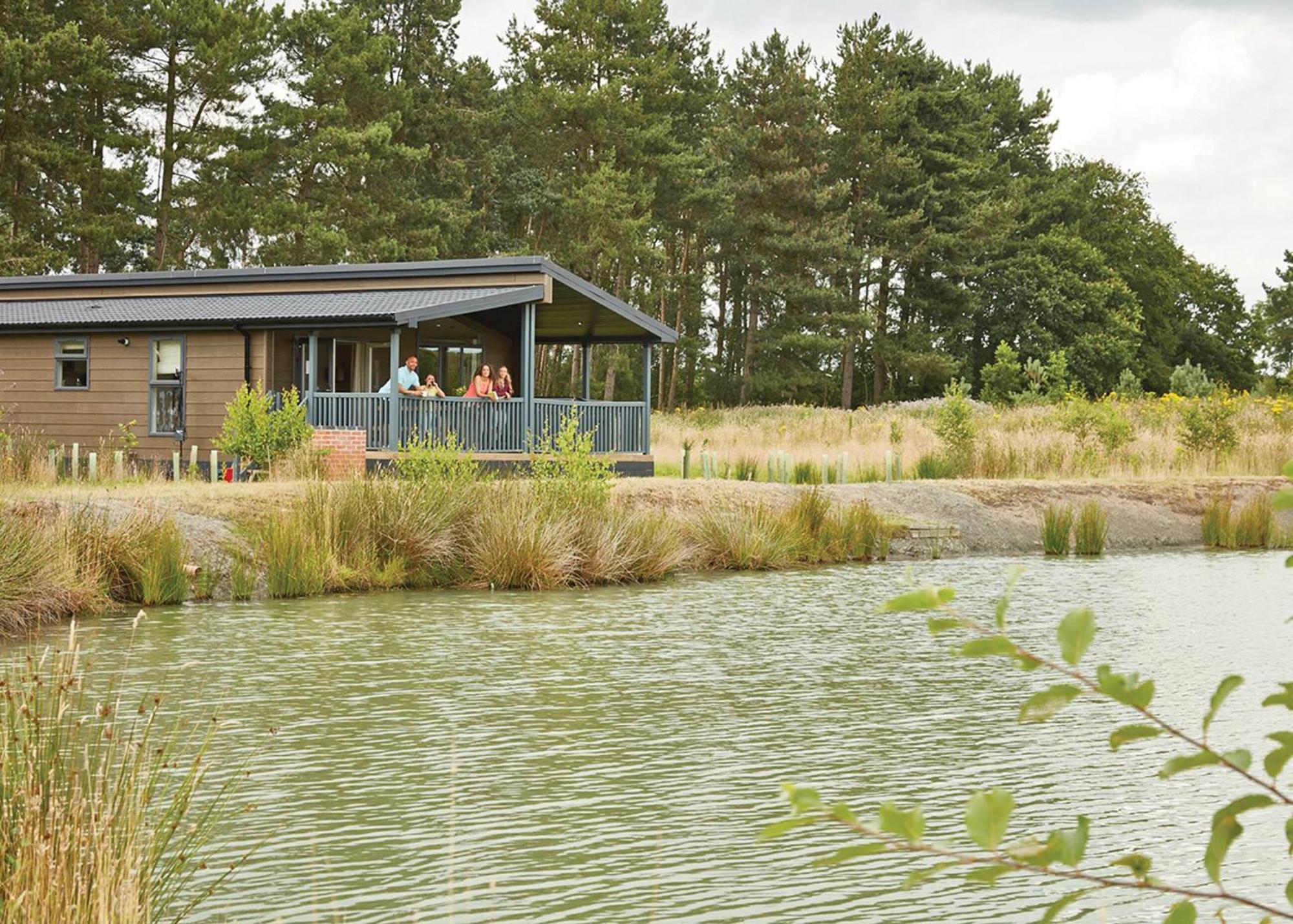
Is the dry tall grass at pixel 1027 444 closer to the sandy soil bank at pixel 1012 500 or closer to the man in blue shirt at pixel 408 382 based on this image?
the sandy soil bank at pixel 1012 500

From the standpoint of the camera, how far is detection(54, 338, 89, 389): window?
2411 centimetres

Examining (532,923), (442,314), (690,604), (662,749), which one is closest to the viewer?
(532,923)

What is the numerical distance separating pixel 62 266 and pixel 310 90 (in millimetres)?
8738

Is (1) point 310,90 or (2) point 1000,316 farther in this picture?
(2) point 1000,316

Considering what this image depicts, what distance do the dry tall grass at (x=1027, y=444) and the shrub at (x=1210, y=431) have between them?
0.12m

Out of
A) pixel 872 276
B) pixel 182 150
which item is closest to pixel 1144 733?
pixel 182 150

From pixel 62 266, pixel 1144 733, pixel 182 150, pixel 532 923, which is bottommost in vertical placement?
pixel 532 923

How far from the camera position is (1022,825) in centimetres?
636

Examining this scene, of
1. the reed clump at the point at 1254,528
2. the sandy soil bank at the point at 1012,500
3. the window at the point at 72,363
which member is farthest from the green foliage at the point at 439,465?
the reed clump at the point at 1254,528

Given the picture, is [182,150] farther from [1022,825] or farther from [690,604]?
[1022,825]

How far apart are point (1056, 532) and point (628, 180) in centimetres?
3133

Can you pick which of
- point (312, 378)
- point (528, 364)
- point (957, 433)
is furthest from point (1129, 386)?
point (312, 378)

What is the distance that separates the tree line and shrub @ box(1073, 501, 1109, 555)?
76.7 ft

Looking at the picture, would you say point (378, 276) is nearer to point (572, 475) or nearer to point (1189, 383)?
point (572, 475)
